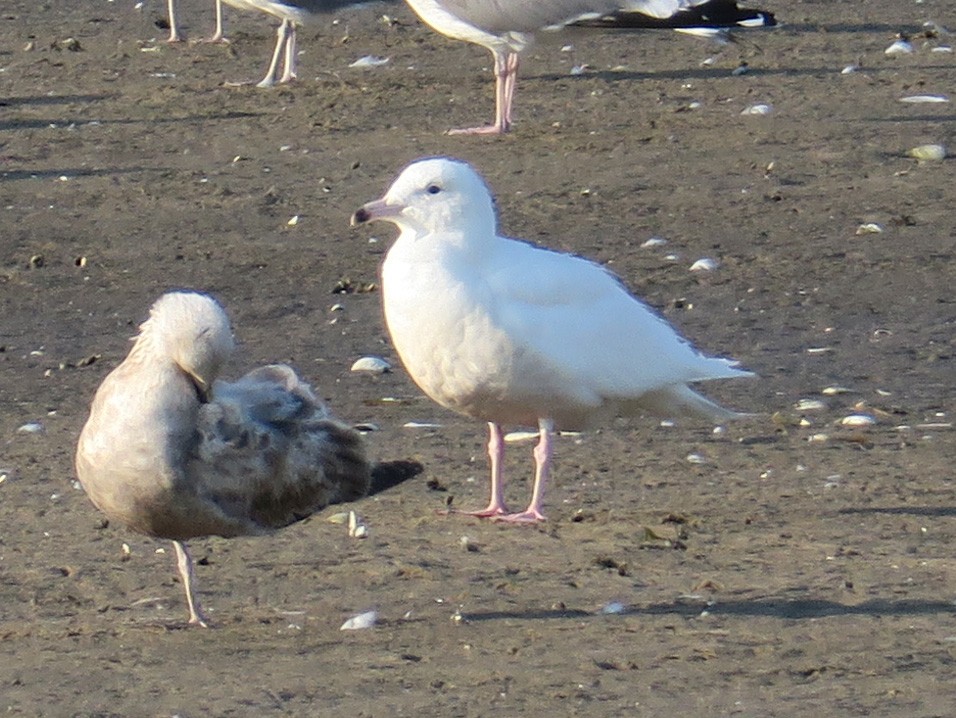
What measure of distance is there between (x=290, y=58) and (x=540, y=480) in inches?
337

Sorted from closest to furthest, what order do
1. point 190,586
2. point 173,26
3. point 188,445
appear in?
point 188,445, point 190,586, point 173,26

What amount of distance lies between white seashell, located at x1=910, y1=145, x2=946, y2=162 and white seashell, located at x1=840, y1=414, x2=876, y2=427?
4.44 metres

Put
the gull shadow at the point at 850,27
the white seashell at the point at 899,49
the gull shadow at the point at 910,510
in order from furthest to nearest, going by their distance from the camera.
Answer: the gull shadow at the point at 850,27
the white seashell at the point at 899,49
the gull shadow at the point at 910,510

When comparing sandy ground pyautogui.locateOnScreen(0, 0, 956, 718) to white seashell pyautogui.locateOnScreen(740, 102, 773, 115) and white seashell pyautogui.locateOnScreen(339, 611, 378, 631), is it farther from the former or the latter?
white seashell pyautogui.locateOnScreen(740, 102, 773, 115)

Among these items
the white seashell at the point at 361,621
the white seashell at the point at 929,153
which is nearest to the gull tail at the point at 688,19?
the white seashell at the point at 929,153

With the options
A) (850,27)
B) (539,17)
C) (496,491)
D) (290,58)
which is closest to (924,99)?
(539,17)

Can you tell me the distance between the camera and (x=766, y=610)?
5.34 m

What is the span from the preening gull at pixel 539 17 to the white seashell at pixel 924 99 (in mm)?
1096

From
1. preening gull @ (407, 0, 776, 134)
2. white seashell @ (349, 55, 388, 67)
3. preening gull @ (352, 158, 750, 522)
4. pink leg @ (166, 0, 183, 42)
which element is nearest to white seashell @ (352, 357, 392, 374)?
preening gull @ (352, 158, 750, 522)

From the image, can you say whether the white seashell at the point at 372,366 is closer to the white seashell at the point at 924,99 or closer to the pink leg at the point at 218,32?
the white seashell at the point at 924,99

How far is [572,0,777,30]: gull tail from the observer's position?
1312cm

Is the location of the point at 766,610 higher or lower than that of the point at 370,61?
lower

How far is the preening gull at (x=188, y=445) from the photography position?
5.04m

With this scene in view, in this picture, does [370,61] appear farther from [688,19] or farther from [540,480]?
[540,480]
